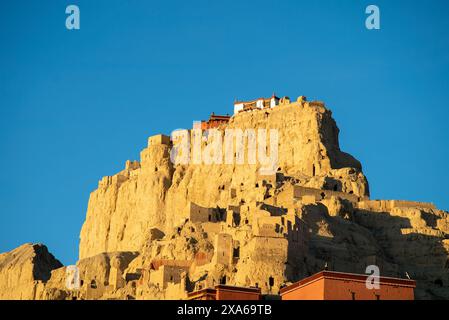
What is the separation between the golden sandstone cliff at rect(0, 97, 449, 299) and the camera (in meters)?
89.8

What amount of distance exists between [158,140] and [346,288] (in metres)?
67.6

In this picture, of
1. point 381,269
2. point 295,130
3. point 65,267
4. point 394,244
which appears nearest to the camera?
point 381,269

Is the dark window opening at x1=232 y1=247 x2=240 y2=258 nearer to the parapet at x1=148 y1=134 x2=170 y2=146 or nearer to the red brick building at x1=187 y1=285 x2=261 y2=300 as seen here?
the red brick building at x1=187 y1=285 x2=261 y2=300

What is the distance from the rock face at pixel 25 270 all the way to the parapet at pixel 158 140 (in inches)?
727

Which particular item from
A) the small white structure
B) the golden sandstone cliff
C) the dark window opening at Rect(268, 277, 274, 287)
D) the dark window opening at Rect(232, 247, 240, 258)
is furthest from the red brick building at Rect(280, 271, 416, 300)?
the small white structure

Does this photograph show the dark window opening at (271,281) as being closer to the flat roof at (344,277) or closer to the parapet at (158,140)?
the flat roof at (344,277)

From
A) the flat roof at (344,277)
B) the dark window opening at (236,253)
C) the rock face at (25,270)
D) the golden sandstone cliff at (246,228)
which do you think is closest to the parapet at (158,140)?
the golden sandstone cliff at (246,228)

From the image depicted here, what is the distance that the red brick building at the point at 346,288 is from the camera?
67.1 meters

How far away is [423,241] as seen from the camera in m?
103

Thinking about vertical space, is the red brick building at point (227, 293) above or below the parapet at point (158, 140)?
below

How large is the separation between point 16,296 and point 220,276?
2874 centimetres

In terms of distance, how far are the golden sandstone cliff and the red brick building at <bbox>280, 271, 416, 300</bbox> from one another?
15.8 metres
